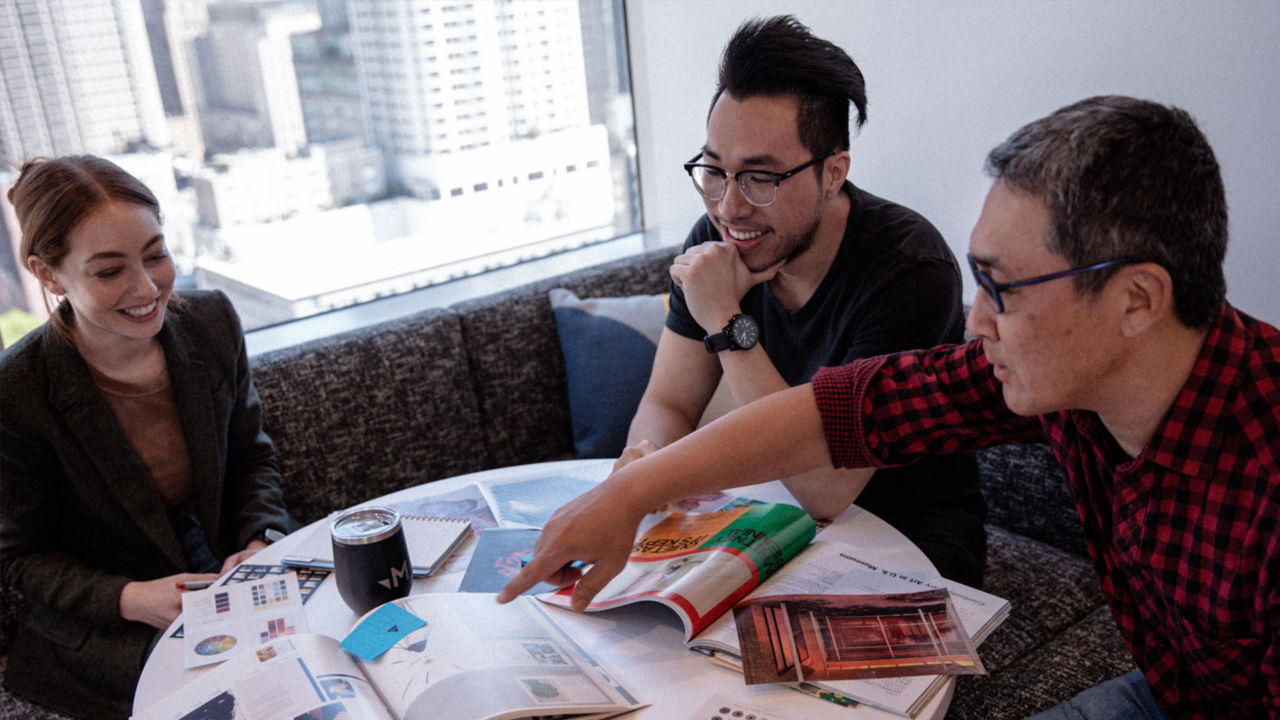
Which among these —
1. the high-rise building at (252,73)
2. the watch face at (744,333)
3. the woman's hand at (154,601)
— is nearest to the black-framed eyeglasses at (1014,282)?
the watch face at (744,333)

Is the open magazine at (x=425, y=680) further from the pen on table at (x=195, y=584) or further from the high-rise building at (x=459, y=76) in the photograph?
the high-rise building at (x=459, y=76)

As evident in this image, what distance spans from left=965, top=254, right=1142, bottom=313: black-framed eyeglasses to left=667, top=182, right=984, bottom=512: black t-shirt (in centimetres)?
49

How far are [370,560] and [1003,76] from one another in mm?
1644

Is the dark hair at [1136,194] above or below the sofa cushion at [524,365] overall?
above

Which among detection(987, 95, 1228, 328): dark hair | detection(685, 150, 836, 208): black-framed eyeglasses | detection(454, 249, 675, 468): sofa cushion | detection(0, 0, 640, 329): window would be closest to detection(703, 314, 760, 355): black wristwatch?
detection(685, 150, 836, 208): black-framed eyeglasses

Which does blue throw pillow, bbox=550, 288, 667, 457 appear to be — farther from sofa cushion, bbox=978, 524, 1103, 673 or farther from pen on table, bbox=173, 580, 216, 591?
pen on table, bbox=173, 580, 216, 591

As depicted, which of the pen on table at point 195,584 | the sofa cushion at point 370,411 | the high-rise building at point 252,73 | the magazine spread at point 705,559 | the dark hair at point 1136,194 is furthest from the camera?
the high-rise building at point 252,73

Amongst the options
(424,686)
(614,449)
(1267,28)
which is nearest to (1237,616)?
(424,686)

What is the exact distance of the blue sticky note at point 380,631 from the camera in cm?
104

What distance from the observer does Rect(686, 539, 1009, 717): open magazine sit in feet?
3.24

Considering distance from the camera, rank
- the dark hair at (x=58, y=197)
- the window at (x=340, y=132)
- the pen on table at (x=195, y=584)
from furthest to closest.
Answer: the window at (x=340, y=132), the dark hair at (x=58, y=197), the pen on table at (x=195, y=584)

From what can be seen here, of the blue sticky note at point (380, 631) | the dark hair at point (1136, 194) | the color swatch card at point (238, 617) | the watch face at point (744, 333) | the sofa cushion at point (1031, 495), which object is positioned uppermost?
the dark hair at point (1136, 194)

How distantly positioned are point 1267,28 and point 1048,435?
3.33 feet

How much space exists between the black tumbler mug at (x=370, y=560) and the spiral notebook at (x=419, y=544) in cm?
12
